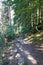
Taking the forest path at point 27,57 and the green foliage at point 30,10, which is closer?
the forest path at point 27,57

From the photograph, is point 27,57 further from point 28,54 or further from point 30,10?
point 30,10

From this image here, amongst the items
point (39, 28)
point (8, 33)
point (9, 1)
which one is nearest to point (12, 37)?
point (8, 33)

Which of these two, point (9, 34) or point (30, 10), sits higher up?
point (30, 10)

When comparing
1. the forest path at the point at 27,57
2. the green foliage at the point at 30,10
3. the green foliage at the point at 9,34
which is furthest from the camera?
the green foliage at the point at 9,34

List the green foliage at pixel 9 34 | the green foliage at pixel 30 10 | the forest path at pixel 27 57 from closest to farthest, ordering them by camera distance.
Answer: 1. the forest path at pixel 27 57
2. the green foliage at pixel 30 10
3. the green foliage at pixel 9 34

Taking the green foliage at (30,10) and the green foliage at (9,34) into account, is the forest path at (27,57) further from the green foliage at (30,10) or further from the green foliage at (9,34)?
the green foliage at (9,34)

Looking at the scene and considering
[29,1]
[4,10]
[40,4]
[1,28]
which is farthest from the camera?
[4,10]

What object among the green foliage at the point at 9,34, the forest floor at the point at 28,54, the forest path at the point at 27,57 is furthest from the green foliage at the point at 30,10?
the green foliage at the point at 9,34

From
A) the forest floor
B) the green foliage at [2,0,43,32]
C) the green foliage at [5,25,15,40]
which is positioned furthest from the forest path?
the green foliage at [5,25,15,40]

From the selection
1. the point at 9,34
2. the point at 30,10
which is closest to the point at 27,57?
the point at 30,10

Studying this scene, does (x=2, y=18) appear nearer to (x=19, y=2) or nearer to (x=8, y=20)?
(x=8, y=20)

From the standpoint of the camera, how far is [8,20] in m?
29.8

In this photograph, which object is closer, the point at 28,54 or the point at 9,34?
the point at 28,54

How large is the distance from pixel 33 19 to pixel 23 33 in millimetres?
7105
